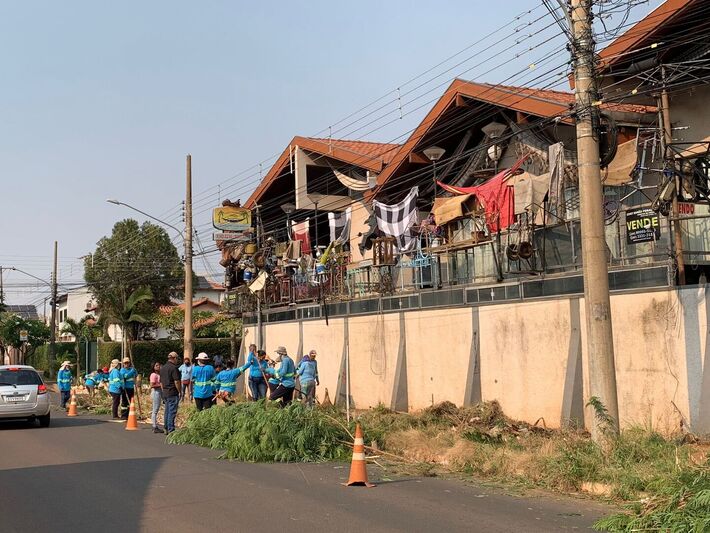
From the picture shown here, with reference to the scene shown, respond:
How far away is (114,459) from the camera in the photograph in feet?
45.0

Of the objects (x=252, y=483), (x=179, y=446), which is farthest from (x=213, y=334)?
(x=252, y=483)

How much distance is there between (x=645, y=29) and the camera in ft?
54.9

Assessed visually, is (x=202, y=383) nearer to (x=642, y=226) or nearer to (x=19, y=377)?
(x=19, y=377)

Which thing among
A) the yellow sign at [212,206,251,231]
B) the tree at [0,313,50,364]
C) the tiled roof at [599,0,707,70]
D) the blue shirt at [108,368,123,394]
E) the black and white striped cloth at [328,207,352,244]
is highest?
the tiled roof at [599,0,707,70]

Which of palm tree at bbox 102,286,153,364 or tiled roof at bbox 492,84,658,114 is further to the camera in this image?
palm tree at bbox 102,286,153,364

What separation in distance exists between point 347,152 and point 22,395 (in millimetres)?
13722

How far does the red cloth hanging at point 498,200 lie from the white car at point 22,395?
12.0 m

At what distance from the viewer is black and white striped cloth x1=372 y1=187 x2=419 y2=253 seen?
2350 centimetres

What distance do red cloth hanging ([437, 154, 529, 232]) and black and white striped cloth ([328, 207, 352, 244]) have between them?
869cm

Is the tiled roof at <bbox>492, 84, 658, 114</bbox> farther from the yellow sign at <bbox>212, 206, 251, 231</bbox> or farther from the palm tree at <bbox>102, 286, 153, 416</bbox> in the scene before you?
the palm tree at <bbox>102, 286, 153, 416</bbox>

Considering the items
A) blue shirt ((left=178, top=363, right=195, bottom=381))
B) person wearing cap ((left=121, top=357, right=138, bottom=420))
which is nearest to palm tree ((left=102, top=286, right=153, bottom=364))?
blue shirt ((left=178, top=363, right=195, bottom=381))

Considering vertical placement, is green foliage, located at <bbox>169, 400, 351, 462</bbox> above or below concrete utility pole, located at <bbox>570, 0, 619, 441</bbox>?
below

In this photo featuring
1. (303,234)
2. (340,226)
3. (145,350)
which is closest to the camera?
(340,226)

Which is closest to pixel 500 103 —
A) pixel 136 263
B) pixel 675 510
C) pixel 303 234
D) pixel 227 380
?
pixel 227 380
